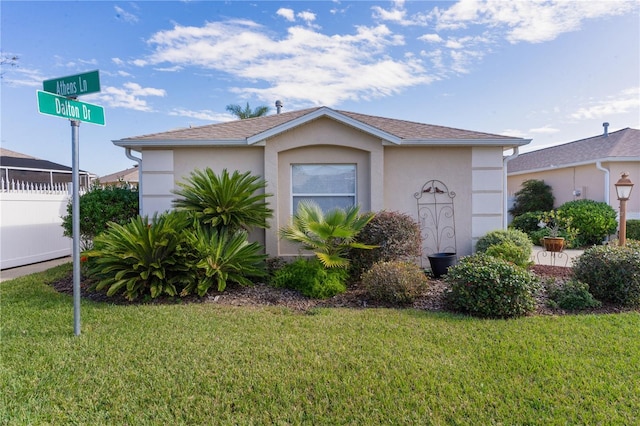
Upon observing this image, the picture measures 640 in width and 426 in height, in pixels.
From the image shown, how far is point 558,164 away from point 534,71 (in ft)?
22.5

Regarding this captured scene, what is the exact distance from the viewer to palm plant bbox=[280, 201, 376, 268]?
6594 millimetres

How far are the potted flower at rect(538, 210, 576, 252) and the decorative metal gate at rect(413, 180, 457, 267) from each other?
151 inches

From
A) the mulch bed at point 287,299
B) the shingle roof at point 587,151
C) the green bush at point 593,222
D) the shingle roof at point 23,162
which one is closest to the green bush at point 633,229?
the green bush at point 593,222

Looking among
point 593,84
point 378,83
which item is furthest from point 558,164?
point 378,83

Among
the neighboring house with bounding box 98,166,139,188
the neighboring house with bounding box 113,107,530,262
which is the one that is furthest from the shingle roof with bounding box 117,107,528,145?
the neighboring house with bounding box 98,166,139,188

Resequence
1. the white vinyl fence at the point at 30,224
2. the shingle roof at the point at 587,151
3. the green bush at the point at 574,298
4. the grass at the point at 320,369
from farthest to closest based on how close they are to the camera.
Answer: the shingle roof at the point at 587,151, the white vinyl fence at the point at 30,224, the green bush at the point at 574,298, the grass at the point at 320,369

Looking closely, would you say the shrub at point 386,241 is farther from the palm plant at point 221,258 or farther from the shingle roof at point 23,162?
the shingle roof at point 23,162

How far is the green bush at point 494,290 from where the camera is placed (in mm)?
5141

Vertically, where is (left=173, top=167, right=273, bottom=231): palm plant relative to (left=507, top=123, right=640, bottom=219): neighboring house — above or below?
below

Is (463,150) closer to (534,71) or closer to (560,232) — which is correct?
(534,71)

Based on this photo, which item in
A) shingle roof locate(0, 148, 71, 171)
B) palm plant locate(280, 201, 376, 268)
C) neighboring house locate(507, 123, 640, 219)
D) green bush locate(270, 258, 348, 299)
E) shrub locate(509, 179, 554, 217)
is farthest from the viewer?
shrub locate(509, 179, 554, 217)

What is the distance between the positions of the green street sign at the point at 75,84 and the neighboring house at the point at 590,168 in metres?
16.2

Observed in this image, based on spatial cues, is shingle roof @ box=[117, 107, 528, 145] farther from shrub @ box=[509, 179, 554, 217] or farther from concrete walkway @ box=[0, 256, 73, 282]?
shrub @ box=[509, 179, 554, 217]

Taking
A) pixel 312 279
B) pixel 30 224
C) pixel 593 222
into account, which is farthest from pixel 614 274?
pixel 30 224
